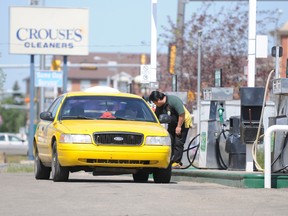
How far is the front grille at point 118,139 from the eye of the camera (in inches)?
618

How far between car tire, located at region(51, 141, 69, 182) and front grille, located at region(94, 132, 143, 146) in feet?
2.67

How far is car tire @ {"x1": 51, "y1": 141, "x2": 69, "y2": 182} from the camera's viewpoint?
1608 cm

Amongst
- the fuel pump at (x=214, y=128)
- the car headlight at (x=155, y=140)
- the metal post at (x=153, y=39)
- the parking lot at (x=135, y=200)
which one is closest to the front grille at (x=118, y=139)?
the car headlight at (x=155, y=140)

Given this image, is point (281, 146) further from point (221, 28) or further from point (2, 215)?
point (221, 28)

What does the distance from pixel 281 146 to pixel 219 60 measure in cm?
2450

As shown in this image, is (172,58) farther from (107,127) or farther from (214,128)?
(107,127)

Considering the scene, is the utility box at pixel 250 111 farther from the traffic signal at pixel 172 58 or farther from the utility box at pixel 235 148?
the traffic signal at pixel 172 58

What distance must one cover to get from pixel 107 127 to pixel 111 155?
0.46m

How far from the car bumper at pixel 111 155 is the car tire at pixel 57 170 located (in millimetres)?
233

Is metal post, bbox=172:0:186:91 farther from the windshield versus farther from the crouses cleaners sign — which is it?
the windshield

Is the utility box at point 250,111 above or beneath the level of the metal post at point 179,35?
beneath

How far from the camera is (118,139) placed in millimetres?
15758

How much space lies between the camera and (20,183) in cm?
1536

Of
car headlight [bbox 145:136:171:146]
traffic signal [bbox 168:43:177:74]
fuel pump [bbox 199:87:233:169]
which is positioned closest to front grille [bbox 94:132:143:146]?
car headlight [bbox 145:136:171:146]
